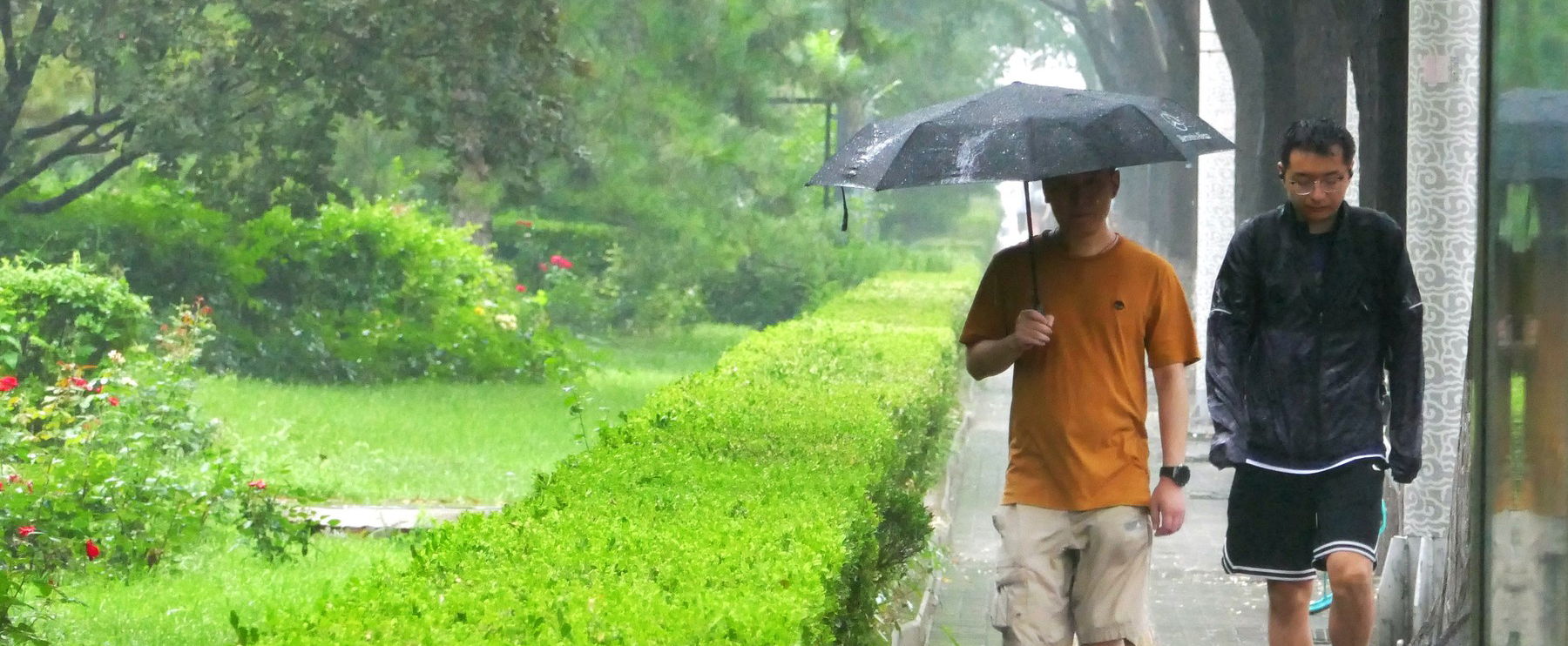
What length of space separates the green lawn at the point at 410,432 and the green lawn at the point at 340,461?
2cm

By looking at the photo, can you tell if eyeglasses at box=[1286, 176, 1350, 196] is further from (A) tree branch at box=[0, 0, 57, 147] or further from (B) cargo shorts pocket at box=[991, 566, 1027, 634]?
(A) tree branch at box=[0, 0, 57, 147]

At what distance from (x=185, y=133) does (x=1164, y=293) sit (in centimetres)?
1051

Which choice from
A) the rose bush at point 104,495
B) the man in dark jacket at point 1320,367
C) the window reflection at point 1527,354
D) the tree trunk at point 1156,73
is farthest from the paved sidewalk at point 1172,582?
the tree trunk at point 1156,73

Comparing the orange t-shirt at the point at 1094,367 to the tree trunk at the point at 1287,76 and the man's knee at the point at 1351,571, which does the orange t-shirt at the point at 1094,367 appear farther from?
the tree trunk at the point at 1287,76

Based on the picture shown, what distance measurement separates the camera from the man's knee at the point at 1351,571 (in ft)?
16.1

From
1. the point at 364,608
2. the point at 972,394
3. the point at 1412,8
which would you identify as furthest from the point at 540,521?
the point at 972,394

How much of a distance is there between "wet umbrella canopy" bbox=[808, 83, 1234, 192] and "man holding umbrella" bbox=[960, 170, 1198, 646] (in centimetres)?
13

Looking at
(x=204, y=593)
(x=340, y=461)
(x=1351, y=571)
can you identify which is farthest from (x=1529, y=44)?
(x=340, y=461)

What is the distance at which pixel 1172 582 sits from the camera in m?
8.88

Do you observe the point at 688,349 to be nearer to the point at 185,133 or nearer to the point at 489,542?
the point at 185,133

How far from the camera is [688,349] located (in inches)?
934

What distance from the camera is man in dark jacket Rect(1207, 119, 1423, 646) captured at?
16.0 ft

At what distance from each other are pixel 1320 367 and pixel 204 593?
484 cm

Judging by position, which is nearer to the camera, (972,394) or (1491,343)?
(1491,343)
